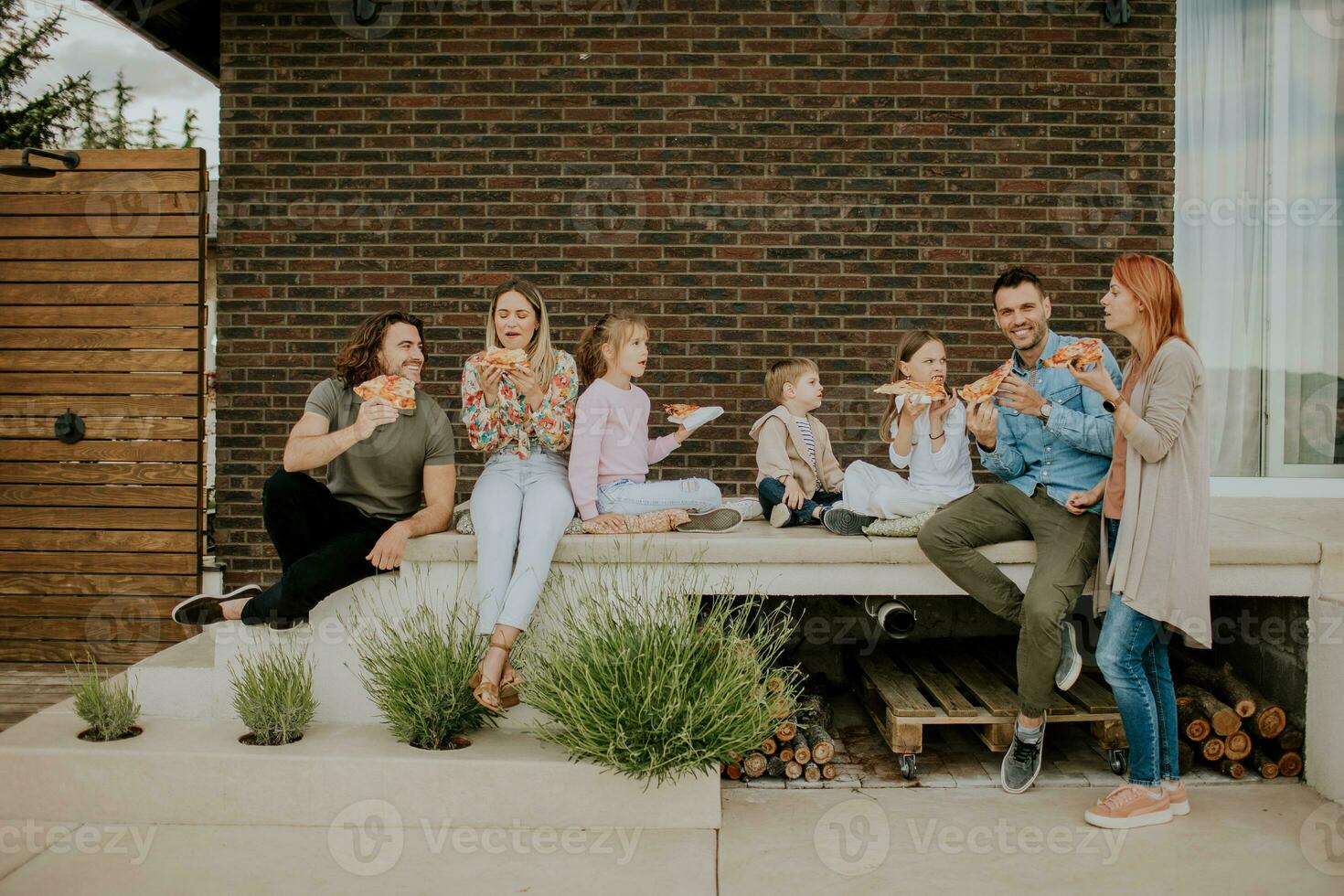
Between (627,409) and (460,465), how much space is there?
81.2 inches

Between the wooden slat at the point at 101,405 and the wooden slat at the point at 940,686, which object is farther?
the wooden slat at the point at 101,405

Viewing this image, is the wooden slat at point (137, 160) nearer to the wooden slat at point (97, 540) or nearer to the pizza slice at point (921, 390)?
the wooden slat at point (97, 540)

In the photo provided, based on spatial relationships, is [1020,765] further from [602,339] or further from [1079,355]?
[602,339]

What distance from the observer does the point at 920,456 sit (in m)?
4.50

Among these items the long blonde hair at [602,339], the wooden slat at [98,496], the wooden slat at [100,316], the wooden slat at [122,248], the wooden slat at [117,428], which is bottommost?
the wooden slat at [98,496]

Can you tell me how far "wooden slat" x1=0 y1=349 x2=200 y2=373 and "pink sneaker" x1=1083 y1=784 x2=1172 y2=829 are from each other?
18.5 feet

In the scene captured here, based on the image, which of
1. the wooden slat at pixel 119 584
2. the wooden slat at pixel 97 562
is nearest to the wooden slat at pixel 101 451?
the wooden slat at pixel 97 562

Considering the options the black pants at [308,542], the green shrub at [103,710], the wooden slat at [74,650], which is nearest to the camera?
the green shrub at [103,710]

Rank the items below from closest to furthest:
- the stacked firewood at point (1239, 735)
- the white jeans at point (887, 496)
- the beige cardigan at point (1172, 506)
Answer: the beige cardigan at point (1172, 506), the stacked firewood at point (1239, 735), the white jeans at point (887, 496)

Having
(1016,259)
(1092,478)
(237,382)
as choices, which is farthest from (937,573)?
(237,382)

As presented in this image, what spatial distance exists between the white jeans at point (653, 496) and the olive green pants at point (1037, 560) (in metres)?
1.00

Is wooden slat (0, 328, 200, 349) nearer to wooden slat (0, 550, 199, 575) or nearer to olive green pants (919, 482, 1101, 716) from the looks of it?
wooden slat (0, 550, 199, 575)

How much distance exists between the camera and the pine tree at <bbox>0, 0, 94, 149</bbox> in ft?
23.9

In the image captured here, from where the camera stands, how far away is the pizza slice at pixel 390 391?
4004mm
